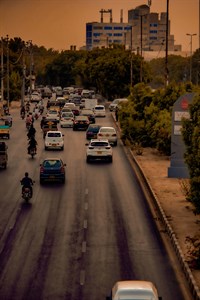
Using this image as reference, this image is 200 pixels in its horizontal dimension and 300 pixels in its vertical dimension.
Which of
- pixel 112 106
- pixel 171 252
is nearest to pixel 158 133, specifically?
pixel 171 252

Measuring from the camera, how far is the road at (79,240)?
25641mm

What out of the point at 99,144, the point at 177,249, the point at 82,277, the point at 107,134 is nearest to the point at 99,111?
the point at 107,134

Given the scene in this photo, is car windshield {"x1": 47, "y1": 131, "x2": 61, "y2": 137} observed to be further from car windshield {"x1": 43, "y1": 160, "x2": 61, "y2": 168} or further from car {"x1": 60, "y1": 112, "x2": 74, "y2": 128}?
car {"x1": 60, "y1": 112, "x2": 74, "y2": 128}

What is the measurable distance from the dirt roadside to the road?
0.90 metres

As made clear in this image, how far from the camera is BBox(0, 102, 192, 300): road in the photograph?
2564 centimetres

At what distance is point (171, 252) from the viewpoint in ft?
99.2

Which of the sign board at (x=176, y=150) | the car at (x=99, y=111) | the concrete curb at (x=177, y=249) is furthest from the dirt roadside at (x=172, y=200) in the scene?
the car at (x=99, y=111)

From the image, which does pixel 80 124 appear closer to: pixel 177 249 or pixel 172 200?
pixel 172 200

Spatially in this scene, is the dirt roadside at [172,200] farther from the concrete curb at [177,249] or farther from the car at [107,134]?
the car at [107,134]

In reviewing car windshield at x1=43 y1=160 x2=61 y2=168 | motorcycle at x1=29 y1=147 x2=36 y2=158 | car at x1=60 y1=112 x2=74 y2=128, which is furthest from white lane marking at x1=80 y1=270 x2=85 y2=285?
car at x1=60 y1=112 x2=74 y2=128

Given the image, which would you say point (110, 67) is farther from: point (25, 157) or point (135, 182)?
point (135, 182)

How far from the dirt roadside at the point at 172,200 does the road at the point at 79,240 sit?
90 cm

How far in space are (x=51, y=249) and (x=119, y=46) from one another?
13380 centimetres

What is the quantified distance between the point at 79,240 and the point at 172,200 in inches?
395
